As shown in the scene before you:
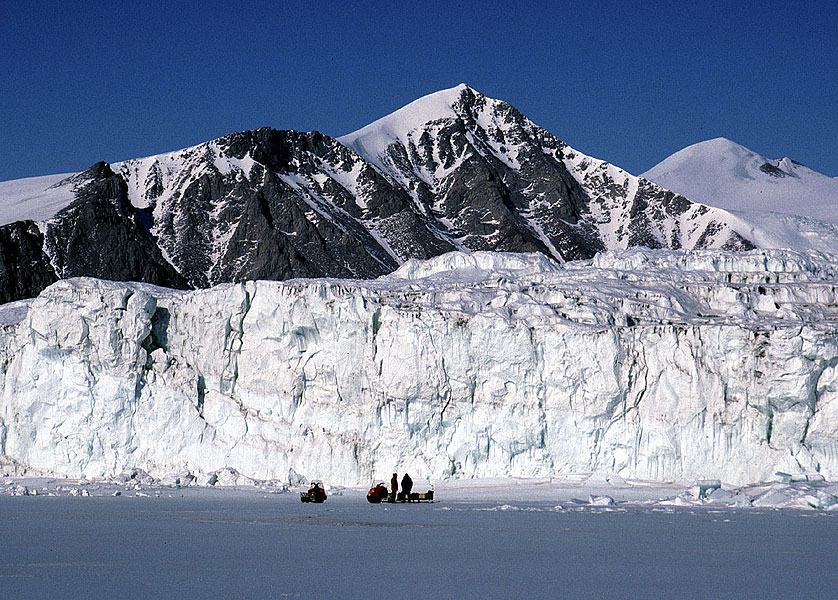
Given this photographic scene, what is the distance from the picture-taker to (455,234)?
130 meters

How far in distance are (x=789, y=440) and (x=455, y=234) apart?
8781cm

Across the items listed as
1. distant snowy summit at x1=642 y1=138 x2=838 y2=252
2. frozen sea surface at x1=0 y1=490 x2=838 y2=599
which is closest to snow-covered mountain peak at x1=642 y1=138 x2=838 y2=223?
distant snowy summit at x1=642 y1=138 x2=838 y2=252

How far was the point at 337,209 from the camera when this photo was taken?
420 feet

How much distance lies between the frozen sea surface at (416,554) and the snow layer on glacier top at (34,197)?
88.4 meters

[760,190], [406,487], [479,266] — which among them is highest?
[760,190]

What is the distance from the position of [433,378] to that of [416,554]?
31012mm

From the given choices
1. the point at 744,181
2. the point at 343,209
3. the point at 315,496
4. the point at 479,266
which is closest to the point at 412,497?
the point at 315,496

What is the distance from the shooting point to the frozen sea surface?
42.7ft

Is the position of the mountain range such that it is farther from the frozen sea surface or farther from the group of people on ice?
the frozen sea surface

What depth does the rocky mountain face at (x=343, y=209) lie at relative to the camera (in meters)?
108

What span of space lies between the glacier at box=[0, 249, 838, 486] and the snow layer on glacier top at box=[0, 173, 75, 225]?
194 feet

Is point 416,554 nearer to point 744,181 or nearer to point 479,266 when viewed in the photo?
point 479,266

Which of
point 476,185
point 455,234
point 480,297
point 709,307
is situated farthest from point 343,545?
point 476,185

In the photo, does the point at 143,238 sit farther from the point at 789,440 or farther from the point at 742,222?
the point at 789,440
